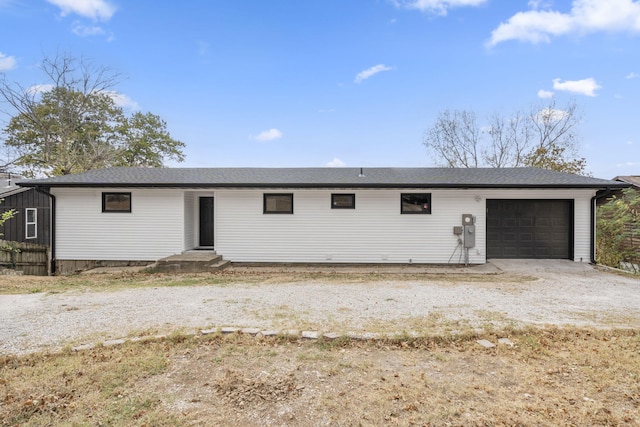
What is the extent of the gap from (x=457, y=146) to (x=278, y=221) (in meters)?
19.7

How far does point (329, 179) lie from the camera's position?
35.0 feet

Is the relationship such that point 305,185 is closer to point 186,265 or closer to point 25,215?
point 186,265

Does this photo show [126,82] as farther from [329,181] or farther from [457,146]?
[457,146]

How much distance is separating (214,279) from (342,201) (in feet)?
14.8

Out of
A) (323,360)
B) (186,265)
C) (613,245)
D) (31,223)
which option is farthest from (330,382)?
(31,223)

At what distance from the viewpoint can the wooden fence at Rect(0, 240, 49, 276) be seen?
974 cm

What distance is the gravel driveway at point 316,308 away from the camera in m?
4.57

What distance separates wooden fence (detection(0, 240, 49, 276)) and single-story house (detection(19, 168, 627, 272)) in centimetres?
33

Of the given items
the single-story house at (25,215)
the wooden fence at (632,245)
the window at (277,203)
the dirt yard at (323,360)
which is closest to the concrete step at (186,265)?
the window at (277,203)

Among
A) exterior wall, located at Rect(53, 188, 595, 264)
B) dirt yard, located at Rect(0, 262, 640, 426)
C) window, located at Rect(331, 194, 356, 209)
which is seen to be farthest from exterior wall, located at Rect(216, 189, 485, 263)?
dirt yard, located at Rect(0, 262, 640, 426)

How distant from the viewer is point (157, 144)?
28750mm

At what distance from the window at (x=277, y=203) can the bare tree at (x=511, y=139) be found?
732 inches

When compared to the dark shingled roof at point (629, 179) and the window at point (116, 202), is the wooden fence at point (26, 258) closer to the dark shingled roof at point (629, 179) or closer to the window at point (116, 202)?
the window at point (116, 202)

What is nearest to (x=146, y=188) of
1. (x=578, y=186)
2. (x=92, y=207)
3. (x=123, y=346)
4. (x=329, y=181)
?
(x=92, y=207)
